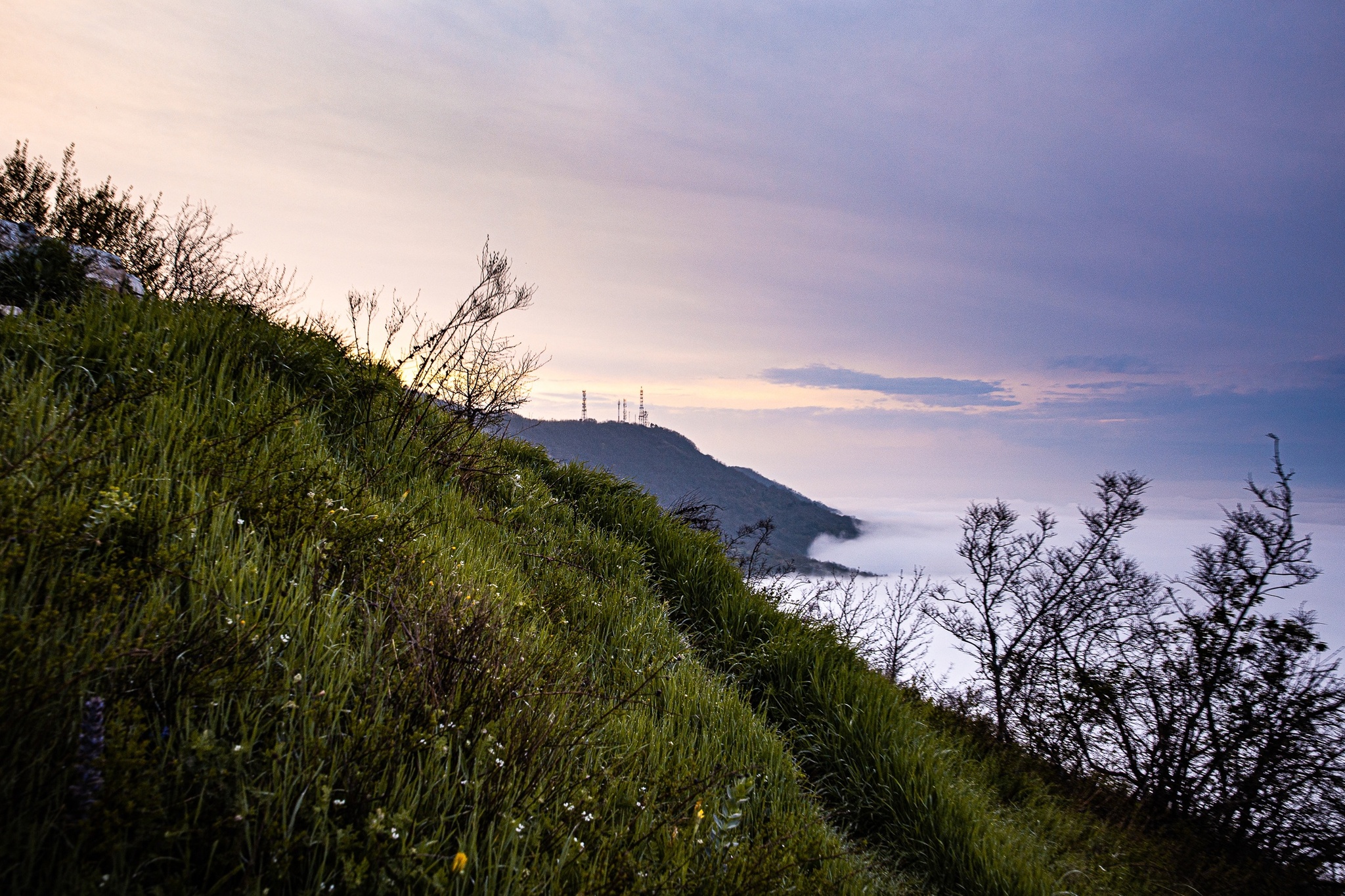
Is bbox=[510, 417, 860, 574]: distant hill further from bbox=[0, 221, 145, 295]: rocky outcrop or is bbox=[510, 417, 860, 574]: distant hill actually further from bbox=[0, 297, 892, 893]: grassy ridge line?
bbox=[0, 297, 892, 893]: grassy ridge line

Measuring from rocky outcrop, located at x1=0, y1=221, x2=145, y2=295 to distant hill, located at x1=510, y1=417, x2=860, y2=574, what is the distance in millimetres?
55200

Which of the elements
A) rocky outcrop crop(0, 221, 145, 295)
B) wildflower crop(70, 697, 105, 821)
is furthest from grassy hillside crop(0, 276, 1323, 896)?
rocky outcrop crop(0, 221, 145, 295)

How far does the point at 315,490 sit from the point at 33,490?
115cm

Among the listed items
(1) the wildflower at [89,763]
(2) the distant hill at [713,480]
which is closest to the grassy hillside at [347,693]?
→ (1) the wildflower at [89,763]

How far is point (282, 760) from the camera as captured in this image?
183cm

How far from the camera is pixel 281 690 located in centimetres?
196

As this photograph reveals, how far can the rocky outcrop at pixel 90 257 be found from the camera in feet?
16.6

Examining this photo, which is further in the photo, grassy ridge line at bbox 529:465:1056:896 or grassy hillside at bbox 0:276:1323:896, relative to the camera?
grassy ridge line at bbox 529:465:1056:896

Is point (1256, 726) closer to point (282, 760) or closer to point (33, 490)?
point (282, 760)

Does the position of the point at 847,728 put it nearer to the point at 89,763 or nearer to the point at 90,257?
the point at 89,763

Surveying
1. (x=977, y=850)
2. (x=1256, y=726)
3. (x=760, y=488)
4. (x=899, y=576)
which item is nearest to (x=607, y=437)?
(x=760, y=488)

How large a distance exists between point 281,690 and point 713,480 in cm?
9786

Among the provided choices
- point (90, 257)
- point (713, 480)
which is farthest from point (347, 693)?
point (713, 480)

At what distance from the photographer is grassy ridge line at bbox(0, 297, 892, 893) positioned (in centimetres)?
156
